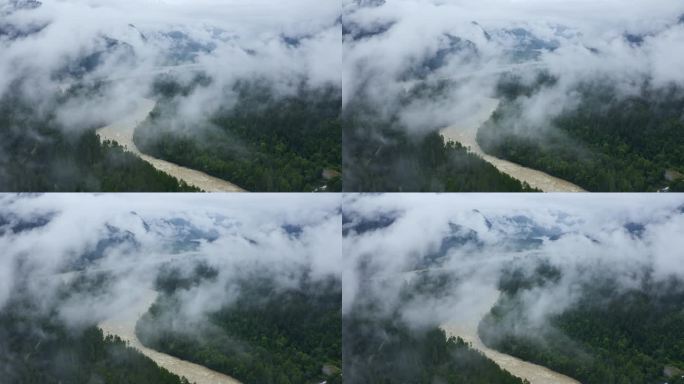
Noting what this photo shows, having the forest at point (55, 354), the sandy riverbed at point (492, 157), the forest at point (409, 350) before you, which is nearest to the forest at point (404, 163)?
the sandy riverbed at point (492, 157)

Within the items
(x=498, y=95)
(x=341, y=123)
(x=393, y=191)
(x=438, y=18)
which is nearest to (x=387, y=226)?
(x=393, y=191)

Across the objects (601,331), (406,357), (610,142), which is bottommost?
(406,357)

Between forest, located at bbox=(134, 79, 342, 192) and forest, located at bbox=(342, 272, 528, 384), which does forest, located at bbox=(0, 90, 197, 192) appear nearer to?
forest, located at bbox=(134, 79, 342, 192)

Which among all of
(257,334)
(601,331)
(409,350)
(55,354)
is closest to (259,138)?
(257,334)

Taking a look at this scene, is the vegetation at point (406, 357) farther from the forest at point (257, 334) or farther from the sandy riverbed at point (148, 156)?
the sandy riverbed at point (148, 156)

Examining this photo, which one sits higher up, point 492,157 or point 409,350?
point 492,157

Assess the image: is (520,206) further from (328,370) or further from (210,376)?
(210,376)

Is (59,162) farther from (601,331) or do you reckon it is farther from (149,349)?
(601,331)
